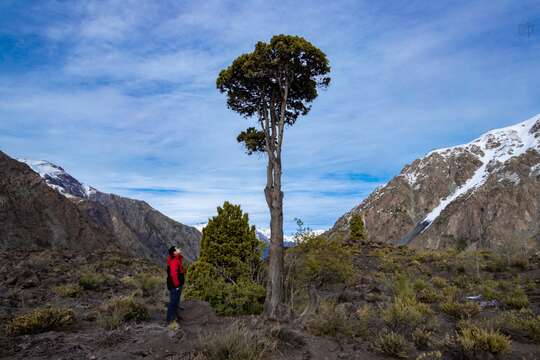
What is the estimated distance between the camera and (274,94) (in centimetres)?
1296

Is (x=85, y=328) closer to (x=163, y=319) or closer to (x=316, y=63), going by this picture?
(x=163, y=319)

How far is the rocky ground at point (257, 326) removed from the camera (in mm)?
6305

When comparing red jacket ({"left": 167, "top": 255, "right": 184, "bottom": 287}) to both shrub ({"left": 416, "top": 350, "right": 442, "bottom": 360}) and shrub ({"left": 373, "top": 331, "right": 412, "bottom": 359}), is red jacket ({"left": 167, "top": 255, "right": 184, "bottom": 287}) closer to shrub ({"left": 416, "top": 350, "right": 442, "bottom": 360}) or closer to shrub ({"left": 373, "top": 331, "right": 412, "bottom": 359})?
shrub ({"left": 373, "top": 331, "right": 412, "bottom": 359})

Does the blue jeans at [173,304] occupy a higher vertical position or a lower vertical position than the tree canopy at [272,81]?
lower

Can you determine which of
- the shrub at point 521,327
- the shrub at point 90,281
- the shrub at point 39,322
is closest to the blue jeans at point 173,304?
the shrub at point 39,322

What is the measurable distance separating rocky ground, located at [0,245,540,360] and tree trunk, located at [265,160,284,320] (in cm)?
79

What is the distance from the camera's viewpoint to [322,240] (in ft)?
49.2

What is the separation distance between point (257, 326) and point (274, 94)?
784 cm

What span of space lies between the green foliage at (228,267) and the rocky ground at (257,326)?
3.25 feet

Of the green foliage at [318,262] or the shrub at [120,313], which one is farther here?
the green foliage at [318,262]

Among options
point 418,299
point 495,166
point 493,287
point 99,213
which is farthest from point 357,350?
point 495,166

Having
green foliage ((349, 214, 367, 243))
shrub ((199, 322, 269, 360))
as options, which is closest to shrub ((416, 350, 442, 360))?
shrub ((199, 322, 269, 360))

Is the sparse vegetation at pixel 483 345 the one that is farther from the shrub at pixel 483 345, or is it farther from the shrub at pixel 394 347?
the shrub at pixel 394 347

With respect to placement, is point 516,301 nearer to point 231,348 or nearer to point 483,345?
point 483,345
